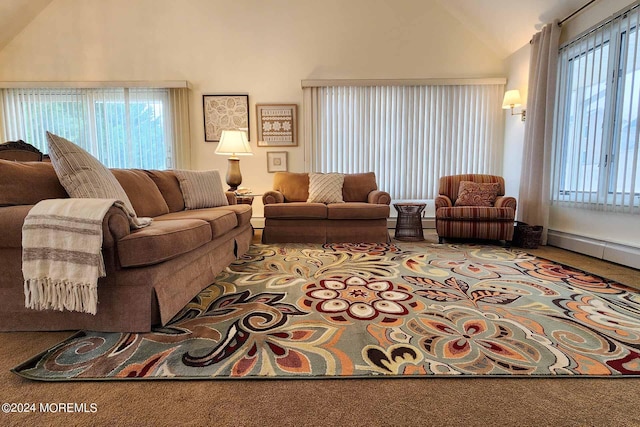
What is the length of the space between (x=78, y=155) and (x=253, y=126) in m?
3.05

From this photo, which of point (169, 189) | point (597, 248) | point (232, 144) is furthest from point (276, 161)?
point (597, 248)

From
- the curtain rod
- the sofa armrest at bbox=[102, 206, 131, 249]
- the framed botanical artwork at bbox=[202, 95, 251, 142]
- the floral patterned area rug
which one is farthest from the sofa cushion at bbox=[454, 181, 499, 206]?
the sofa armrest at bbox=[102, 206, 131, 249]

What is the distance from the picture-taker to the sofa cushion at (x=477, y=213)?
10.9 ft

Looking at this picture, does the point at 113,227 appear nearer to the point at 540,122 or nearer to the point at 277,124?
the point at 277,124

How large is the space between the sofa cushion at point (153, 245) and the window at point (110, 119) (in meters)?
3.33

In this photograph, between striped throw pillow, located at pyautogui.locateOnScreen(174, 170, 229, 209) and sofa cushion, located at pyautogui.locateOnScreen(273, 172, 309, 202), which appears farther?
sofa cushion, located at pyautogui.locateOnScreen(273, 172, 309, 202)

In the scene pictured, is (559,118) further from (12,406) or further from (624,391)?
(12,406)

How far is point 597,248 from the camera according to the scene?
2.85 metres

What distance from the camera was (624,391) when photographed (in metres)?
1.03

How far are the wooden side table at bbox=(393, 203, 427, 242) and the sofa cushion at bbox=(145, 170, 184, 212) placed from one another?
2494mm

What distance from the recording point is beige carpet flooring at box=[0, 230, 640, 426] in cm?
91

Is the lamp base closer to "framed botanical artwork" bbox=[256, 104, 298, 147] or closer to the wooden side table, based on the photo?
"framed botanical artwork" bbox=[256, 104, 298, 147]

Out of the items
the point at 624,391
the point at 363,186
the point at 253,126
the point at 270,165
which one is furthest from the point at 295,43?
the point at 624,391

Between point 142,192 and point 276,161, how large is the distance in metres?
2.45
